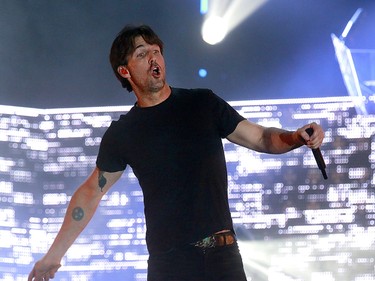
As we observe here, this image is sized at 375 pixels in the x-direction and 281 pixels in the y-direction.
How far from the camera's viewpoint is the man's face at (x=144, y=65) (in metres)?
2.78

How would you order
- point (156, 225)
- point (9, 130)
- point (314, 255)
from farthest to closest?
point (9, 130) < point (314, 255) < point (156, 225)

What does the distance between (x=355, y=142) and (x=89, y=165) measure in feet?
6.25

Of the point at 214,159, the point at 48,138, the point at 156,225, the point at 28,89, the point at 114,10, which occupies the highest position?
the point at 114,10

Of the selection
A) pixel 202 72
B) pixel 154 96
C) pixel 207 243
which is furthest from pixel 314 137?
pixel 202 72

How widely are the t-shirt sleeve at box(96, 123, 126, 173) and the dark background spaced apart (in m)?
2.32

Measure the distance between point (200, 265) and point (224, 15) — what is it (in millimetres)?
2968

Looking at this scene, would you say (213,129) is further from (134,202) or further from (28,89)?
(28,89)

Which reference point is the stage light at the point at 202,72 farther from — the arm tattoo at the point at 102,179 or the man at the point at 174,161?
the arm tattoo at the point at 102,179

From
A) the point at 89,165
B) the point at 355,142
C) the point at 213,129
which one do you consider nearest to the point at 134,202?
the point at 89,165

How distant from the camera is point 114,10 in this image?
5254 mm

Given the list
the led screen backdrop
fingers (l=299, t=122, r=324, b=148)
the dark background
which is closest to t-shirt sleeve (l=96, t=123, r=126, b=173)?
fingers (l=299, t=122, r=324, b=148)

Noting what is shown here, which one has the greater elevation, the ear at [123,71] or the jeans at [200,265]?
the ear at [123,71]

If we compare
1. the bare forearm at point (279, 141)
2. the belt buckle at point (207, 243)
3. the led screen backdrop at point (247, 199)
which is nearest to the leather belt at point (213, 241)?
the belt buckle at point (207, 243)

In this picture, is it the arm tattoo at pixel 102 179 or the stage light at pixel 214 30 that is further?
the stage light at pixel 214 30
